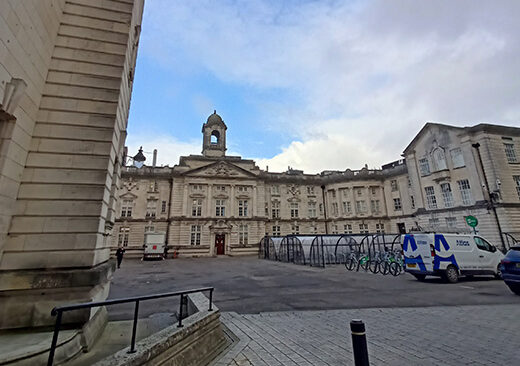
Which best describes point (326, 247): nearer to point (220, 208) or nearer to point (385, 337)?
point (220, 208)

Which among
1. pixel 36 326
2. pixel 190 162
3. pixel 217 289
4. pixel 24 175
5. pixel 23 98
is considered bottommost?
pixel 217 289

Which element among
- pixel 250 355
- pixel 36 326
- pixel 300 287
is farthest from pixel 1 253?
pixel 300 287

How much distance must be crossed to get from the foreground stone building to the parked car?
15.1 meters

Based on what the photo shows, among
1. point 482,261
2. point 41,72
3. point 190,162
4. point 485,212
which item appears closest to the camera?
point 41,72

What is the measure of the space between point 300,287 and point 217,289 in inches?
151

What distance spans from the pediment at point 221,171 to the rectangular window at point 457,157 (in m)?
25.9

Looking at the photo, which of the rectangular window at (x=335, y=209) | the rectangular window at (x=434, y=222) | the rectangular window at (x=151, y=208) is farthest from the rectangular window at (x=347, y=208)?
the rectangular window at (x=151, y=208)

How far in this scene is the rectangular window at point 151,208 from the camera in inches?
1423

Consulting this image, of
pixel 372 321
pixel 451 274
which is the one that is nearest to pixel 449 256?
pixel 451 274

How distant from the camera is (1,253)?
14.5 feet

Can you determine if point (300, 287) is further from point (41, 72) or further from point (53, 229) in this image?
point (41, 72)

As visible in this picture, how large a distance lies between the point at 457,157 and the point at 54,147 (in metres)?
34.3

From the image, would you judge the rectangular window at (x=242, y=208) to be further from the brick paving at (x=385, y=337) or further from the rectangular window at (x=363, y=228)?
the brick paving at (x=385, y=337)

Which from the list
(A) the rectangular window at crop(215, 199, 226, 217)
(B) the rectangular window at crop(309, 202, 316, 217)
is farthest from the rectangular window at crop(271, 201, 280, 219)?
(A) the rectangular window at crop(215, 199, 226, 217)
